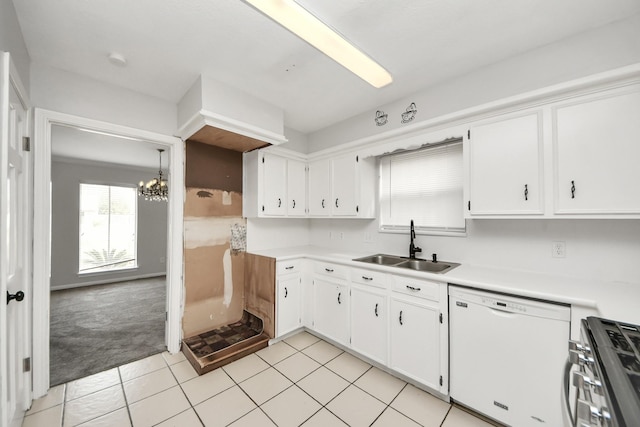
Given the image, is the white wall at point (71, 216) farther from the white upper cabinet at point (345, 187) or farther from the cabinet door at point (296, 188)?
the white upper cabinet at point (345, 187)

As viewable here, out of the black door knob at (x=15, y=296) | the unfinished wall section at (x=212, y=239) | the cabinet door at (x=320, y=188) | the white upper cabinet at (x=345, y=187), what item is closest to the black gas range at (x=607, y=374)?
the white upper cabinet at (x=345, y=187)

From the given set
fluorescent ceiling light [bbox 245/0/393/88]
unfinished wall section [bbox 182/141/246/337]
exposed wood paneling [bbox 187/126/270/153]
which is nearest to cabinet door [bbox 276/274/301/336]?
unfinished wall section [bbox 182/141/246/337]

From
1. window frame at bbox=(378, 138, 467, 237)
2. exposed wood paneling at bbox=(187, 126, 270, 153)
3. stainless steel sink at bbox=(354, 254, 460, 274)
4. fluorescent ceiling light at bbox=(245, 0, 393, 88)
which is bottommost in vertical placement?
stainless steel sink at bbox=(354, 254, 460, 274)

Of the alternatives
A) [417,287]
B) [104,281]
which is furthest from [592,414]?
[104,281]

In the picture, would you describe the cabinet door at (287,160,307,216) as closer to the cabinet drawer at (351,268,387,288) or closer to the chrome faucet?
the cabinet drawer at (351,268,387,288)

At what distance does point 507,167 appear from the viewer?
1865mm

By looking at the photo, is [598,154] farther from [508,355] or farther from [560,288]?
[508,355]

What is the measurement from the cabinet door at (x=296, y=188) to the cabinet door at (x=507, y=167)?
201 centimetres

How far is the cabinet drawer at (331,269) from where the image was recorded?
99.3 inches

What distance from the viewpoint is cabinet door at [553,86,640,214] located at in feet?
4.83

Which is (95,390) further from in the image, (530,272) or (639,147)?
(639,147)

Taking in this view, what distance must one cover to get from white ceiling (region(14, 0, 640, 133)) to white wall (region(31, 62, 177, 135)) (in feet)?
0.26

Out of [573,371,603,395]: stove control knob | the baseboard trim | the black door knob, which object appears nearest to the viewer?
[573,371,603,395]: stove control knob

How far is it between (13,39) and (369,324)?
320cm
